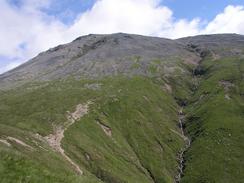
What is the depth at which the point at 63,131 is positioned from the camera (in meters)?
113

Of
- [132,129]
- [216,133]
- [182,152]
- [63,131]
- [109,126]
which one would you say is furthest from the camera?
[132,129]

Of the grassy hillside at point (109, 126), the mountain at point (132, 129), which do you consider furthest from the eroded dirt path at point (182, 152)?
the grassy hillside at point (109, 126)

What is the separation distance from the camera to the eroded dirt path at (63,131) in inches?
3567

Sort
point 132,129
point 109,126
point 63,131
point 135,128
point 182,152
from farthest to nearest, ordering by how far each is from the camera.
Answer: point 135,128, point 132,129, point 182,152, point 109,126, point 63,131

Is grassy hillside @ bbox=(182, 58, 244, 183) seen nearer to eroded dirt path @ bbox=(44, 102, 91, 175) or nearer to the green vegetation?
the green vegetation

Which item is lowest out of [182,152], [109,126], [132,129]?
[182,152]

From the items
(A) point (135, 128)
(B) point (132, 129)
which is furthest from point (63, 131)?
(A) point (135, 128)

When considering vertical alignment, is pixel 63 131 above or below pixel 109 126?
above

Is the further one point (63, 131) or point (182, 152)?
point (182, 152)

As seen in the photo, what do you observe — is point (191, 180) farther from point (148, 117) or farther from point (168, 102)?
point (168, 102)

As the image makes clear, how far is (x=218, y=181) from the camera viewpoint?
109 m

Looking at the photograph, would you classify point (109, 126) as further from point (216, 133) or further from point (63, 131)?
point (216, 133)

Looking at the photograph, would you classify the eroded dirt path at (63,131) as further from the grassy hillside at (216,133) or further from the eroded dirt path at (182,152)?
the grassy hillside at (216,133)

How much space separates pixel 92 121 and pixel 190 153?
3835 cm
